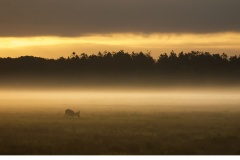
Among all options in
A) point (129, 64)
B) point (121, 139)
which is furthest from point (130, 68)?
point (121, 139)

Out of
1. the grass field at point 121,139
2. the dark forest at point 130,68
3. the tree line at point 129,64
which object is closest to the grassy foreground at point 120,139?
the grass field at point 121,139

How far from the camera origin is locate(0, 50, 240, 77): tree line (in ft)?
108

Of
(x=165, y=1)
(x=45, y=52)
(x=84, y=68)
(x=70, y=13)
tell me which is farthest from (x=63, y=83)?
(x=165, y=1)

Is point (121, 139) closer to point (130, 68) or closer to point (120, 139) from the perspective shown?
point (120, 139)

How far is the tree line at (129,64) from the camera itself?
33.1 m

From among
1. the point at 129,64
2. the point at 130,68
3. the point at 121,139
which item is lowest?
the point at 121,139

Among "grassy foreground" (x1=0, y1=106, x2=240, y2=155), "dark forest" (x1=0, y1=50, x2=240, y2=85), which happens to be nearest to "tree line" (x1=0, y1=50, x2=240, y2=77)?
"dark forest" (x1=0, y1=50, x2=240, y2=85)

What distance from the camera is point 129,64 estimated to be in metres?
35.5

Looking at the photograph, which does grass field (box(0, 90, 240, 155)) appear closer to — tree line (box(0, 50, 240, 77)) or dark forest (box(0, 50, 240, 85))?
dark forest (box(0, 50, 240, 85))

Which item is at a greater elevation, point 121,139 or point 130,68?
point 130,68

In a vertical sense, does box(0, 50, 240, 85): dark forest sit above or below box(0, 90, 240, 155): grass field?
above
